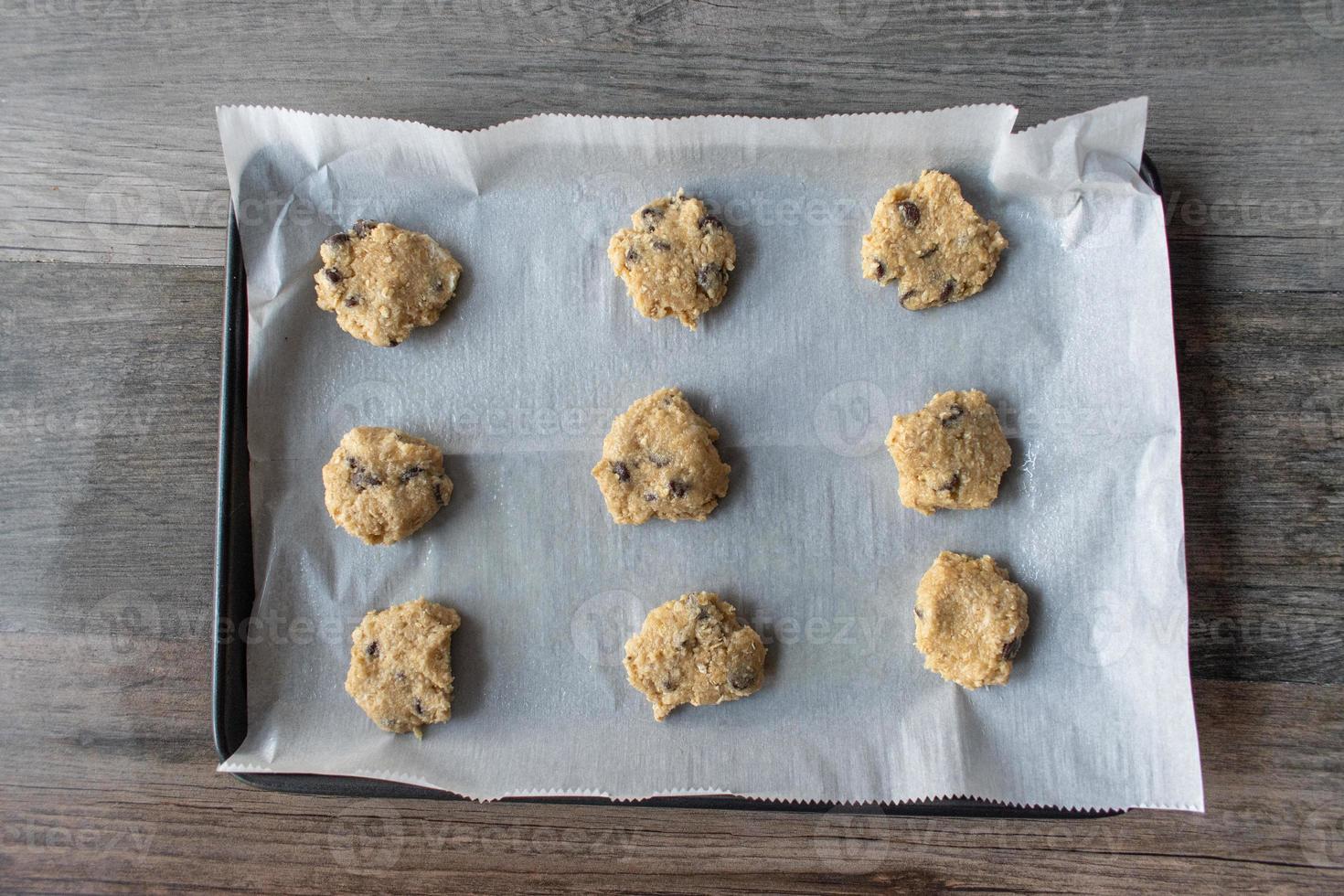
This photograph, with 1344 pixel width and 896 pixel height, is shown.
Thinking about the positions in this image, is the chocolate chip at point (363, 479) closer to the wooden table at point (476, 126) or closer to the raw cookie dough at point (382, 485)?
the raw cookie dough at point (382, 485)

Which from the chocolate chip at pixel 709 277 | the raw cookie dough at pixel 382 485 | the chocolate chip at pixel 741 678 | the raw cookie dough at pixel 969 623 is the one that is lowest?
the chocolate chip at pixel 741 678

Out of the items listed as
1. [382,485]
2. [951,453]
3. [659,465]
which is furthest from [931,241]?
[382,485]

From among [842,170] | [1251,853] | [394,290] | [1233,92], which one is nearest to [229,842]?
[394,290]

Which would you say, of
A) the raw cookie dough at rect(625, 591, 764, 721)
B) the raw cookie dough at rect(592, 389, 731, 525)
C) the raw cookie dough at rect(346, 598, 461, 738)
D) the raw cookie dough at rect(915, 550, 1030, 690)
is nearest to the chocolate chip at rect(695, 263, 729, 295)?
the raw cookie dough at rect(592, 389, 731, 525)

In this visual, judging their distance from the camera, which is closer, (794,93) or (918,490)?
(918,490)

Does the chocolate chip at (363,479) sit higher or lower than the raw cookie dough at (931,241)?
lower

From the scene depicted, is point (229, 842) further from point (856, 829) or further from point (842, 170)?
point (842, 170)

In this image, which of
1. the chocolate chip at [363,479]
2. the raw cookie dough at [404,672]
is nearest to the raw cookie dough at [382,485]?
the chocolate chip at [363,479]
